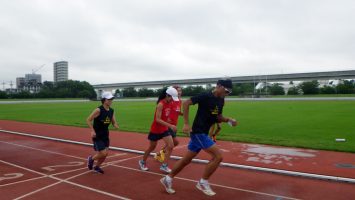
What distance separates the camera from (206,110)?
637 cm

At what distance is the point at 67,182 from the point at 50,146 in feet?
18.4

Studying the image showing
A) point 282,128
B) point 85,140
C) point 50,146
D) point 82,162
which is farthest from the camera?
point 282,128

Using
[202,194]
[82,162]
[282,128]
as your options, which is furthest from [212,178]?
[282,128]

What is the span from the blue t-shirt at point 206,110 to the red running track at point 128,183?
124 cm

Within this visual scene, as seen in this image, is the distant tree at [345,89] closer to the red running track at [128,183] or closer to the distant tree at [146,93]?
the distant tree at [146,93]

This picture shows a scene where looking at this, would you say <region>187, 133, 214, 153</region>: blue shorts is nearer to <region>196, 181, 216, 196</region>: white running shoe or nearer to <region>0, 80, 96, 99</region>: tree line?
<region>196, 181, 216, 196</region>: white running shoe

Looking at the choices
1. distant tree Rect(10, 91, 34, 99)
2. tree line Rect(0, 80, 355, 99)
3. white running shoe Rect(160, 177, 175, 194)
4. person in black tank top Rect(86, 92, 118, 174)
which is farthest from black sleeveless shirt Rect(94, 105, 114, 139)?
distant tree Rect(10, 91, 34, 99)

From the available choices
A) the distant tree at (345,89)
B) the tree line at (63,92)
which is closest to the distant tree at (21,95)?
the tree line at (63,92)

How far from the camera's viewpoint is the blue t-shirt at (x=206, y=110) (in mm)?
6316

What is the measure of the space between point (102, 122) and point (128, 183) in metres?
1.58

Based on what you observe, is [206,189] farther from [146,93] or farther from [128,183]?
[146,93]

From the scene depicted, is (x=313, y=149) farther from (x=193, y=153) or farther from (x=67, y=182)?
(x=67, y=182)

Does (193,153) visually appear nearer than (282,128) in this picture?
Yes

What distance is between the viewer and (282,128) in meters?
18.2
